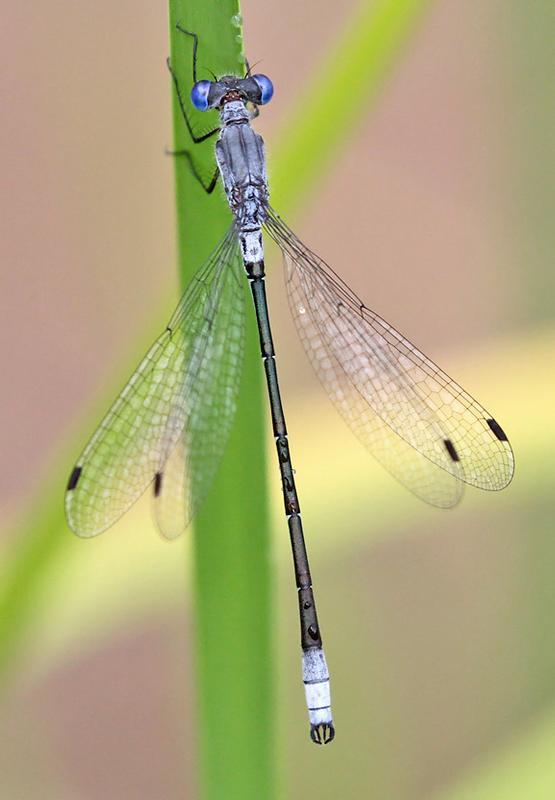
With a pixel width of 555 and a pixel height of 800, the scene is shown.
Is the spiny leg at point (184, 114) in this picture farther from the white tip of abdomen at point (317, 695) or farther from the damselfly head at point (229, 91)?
the white tip of abdomen at point (317, 695)

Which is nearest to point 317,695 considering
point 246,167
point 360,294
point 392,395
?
point 392,395

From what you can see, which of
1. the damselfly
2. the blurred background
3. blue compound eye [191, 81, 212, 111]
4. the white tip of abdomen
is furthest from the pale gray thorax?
the white tip of abdomen

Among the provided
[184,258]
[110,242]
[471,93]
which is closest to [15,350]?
[110,242]

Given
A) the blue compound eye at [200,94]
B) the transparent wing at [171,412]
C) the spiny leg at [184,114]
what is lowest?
the transparent wing at [171,412]

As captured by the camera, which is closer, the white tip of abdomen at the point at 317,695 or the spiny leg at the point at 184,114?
the spiny leg at the point at 184,114

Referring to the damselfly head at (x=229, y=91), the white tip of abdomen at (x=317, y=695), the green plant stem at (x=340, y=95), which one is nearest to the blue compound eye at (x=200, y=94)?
the damselfly head at (x=229, y=91)

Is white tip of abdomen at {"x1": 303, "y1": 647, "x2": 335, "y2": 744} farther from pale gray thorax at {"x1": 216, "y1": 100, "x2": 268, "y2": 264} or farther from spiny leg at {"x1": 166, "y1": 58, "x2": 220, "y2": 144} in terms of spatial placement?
spiny leg at {"x1": 166, "y1": 58, "x2": 220, "y2": 144}
